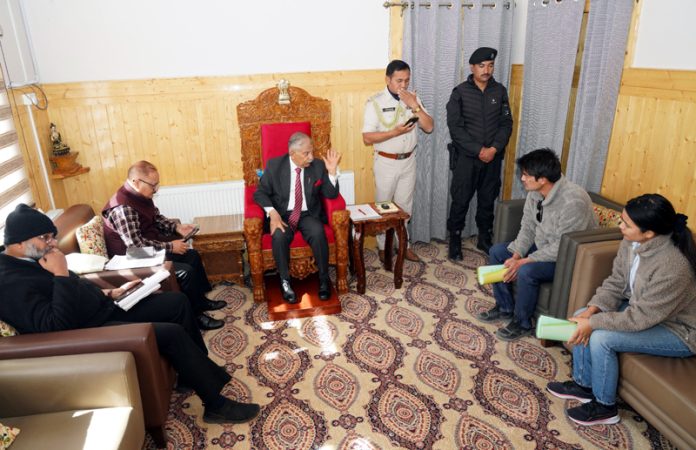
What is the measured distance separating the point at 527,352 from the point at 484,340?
0.27m

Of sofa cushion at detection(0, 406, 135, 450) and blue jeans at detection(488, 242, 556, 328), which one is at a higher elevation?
sofa cushion at detection(0, 406, 135, 450)

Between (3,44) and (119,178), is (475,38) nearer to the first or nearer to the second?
(119,178)

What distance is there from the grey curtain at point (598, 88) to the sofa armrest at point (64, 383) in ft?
10.3

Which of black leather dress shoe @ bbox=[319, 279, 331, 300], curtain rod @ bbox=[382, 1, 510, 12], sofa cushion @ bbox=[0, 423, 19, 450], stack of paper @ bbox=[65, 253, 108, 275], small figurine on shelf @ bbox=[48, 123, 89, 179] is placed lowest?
black leather dress shoe @ bbox=[319, 279, 331, 300]

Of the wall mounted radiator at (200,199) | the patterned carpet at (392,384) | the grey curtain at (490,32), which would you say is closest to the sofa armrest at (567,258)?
the patterned carpet at (392,384)

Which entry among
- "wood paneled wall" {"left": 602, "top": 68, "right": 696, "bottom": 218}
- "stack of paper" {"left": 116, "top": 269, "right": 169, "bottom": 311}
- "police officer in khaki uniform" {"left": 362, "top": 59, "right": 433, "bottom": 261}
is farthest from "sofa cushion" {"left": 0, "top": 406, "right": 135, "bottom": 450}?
"wood paneled wall" {"left": 602, "top": 68, "right": 696, "bottom": 218}

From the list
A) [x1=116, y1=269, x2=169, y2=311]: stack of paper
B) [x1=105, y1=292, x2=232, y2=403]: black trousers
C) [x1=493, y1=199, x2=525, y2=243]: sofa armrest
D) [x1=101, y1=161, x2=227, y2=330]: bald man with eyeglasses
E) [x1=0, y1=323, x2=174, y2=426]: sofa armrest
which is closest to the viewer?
[x1=0, y1=323, x2=174, y2=426]: sofa armrest

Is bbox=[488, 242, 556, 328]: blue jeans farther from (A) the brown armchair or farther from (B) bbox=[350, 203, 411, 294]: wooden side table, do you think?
(A) the brown armchair

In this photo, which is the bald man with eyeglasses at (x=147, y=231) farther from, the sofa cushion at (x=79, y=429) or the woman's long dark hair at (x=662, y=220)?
the woman's long dark hair at (x=662, y=220)

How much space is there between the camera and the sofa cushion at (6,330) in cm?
204

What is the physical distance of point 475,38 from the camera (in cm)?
423

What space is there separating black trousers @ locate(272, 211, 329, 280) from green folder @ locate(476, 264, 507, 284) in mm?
1082

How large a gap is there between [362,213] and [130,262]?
164 centimetres

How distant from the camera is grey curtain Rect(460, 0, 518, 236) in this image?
165 inches
